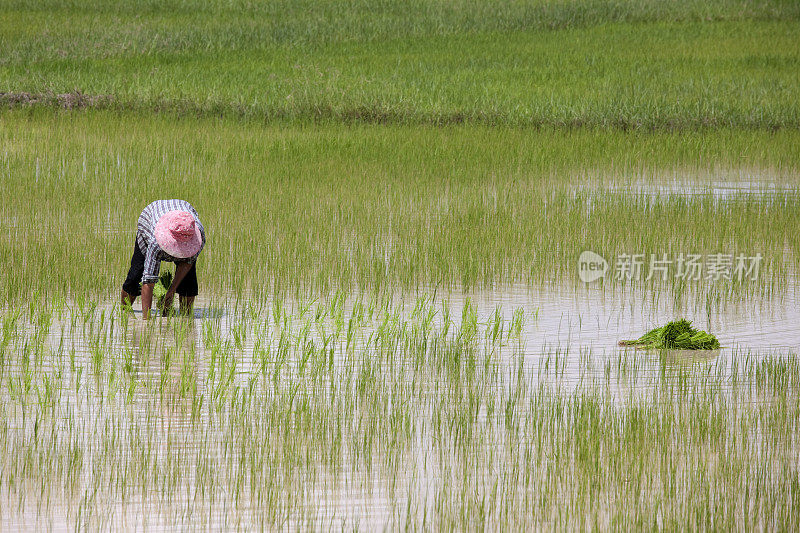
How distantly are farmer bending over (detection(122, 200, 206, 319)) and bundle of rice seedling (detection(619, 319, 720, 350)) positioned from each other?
2.36 meters

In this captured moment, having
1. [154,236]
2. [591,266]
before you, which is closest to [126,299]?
[154,236]

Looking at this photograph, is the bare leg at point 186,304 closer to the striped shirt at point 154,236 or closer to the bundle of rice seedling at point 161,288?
the bundle of rice seedling at point 161,288

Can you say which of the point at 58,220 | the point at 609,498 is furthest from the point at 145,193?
the point at 609,498

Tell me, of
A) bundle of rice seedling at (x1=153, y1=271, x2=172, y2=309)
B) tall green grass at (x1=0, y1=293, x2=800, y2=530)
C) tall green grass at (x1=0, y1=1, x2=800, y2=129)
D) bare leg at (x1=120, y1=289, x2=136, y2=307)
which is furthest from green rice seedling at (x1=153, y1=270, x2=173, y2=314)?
tall green grass at (x1=0, y1=1, x2=800, y2=129)

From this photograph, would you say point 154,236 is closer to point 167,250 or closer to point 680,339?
point 167,250

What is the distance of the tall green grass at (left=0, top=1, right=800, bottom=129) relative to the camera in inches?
555

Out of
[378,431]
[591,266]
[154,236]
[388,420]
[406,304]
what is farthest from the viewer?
[591,266]

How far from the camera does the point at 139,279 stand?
587 centimetres

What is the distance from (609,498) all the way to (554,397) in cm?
101

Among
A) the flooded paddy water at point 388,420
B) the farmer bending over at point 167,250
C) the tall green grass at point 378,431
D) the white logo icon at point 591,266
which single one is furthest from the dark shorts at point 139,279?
the white logo icon at point 591,266

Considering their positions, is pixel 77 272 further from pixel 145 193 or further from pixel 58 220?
pixel 145 193

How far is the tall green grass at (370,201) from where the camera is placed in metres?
6.96

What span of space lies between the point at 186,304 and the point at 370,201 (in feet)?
10.9

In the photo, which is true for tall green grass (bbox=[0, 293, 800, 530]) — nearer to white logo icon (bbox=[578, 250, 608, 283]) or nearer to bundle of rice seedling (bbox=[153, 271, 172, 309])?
bundle of rice seedling (bbox=[153, 271, 172, 309])
